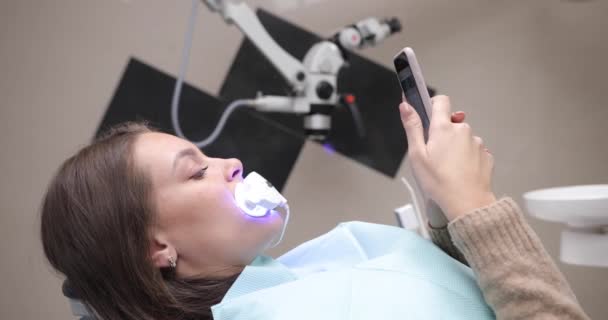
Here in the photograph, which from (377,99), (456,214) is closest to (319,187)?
(377,99)

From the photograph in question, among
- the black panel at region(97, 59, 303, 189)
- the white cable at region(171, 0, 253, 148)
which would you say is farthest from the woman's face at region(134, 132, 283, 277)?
the black panel at region(97, 59, 303, 189)

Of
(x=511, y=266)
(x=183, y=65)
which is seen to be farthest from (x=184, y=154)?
(x=183, y=65)

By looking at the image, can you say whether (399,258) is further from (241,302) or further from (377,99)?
(377,99)

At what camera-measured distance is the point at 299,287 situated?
0.66 meters

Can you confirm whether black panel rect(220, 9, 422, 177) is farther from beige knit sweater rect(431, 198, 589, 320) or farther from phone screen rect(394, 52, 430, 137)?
beige knit sweater rect(431, 198, 589, 320)

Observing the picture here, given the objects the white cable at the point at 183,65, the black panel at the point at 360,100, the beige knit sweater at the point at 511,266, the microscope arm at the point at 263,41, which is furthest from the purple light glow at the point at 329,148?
the beige knit sweater at the point at 511,266

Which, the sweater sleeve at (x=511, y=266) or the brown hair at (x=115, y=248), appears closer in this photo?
the sweater sleeve at (x=511, y=266)

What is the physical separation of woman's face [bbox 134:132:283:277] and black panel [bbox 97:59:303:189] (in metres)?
0.69

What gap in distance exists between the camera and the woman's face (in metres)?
0.72

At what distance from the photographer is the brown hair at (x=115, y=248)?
2.35ft

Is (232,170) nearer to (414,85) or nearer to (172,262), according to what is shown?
(172,262)

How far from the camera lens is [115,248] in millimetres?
717

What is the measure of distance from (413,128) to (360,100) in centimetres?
87

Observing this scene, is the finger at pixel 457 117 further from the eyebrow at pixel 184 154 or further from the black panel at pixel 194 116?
the black panel at pixel 194 116
